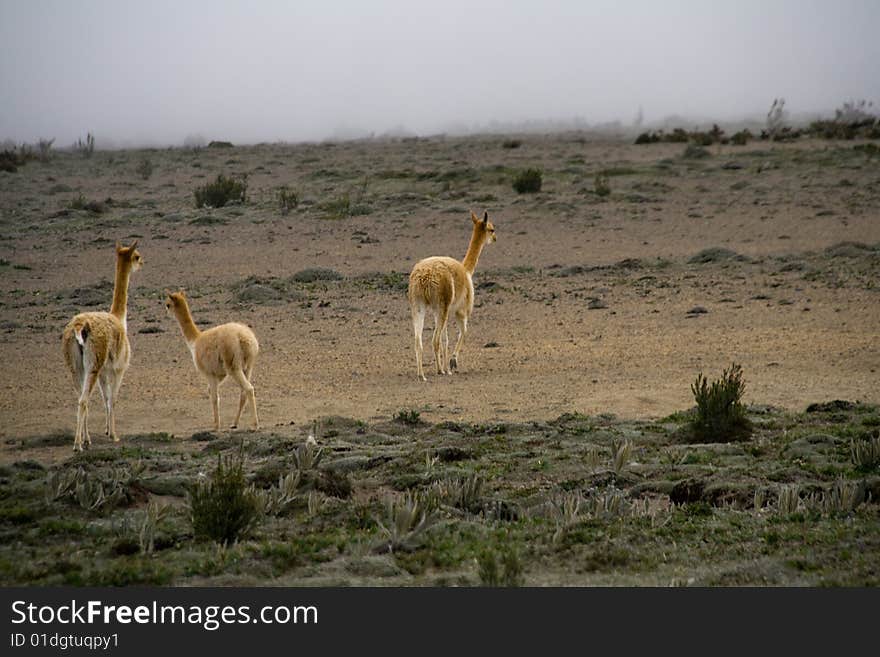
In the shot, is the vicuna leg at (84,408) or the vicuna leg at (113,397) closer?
the vicuna leg at (84,408)

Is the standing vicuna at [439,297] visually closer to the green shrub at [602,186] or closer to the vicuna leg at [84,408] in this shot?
the vicuna leg at [84,408]

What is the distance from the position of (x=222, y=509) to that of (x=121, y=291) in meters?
4.46

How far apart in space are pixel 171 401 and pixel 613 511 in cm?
624

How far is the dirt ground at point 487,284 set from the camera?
12383 mm

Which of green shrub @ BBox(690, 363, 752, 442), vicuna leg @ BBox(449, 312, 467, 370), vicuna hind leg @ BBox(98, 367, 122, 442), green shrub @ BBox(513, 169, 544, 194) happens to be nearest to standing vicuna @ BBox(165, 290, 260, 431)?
vicuna hind leg @ BBox(98, 367, 122, 442)

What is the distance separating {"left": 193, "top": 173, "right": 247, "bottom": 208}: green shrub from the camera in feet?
98.1

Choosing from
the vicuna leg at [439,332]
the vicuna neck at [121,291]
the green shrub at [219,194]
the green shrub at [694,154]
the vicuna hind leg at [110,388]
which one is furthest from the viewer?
the green shrub at [694,154]

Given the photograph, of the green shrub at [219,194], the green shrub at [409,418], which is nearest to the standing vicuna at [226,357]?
the green shrub at [409,418]

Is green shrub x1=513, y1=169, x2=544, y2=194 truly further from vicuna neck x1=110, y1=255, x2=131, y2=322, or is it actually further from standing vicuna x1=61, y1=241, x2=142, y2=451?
standing vicuna x1=61, y1=241, x2=142, y2=451

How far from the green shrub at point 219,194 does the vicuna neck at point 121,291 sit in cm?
1896

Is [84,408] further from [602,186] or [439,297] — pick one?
[602,186]

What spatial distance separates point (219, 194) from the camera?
98.0 feet

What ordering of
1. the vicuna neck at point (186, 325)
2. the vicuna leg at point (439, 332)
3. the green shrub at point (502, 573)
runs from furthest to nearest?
the vicuna leg at point (439, 332), the vicuna neck at point (186, 325), the green shrub at point (502, 573)

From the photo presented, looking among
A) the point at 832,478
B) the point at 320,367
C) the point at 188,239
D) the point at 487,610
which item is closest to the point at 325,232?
the point at 188,239
